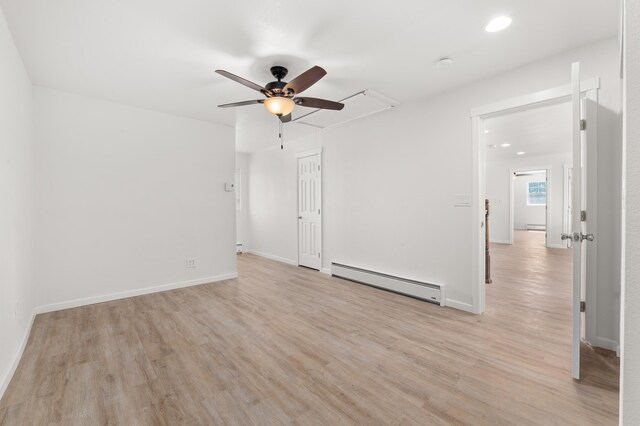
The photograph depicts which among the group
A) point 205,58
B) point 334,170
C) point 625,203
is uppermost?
point 205,58

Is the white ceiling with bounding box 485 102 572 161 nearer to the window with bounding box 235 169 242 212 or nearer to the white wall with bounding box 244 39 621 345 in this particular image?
the white wall with bounding box 244 39 621 345

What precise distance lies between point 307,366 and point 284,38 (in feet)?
8.71

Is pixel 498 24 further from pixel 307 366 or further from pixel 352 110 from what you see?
pixel 307 366

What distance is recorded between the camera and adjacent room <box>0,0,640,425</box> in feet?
6.25

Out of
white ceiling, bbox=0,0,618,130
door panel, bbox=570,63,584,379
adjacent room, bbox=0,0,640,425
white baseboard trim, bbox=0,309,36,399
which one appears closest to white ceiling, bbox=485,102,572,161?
adjacent room, bbox=0,0,640,425

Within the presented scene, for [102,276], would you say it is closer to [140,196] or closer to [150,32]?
[140,196]

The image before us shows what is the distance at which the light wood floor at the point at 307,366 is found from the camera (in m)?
1.71

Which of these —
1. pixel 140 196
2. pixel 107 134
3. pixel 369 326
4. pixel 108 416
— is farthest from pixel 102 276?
pixel 369 326

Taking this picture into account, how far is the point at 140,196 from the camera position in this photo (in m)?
3.99

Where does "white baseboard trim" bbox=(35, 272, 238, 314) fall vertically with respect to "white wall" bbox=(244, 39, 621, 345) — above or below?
below

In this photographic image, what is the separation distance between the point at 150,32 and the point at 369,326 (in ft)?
10.7

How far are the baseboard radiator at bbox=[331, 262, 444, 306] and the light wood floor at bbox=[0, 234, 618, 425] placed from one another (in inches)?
5.5

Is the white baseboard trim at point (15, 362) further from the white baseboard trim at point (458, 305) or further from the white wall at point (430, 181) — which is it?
the white baseboard trim at point (458, 305)

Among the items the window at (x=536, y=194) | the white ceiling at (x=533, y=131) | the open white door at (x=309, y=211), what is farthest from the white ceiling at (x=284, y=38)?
the window at (x=536, y=194)
